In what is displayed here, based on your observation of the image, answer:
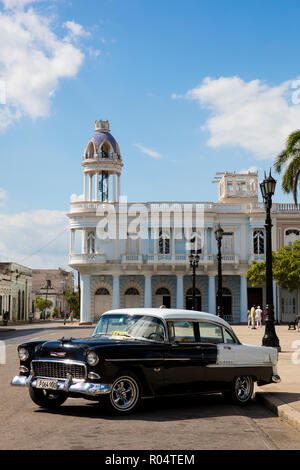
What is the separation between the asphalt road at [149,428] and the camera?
714 cm

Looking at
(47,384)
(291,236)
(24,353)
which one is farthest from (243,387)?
(291,236)

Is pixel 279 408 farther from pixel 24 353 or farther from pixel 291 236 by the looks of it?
pixel 291 236

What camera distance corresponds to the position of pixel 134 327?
9852 mm

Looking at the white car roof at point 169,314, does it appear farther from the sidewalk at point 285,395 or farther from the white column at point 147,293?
the white column at point 147,293

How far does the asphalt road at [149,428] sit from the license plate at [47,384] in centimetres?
40

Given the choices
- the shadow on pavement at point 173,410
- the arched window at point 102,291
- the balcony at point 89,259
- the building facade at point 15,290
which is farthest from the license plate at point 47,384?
the building facade at point 15,290

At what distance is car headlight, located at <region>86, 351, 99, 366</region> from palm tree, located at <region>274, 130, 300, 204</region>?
25.6 meters

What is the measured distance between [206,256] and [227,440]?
49.5 meters

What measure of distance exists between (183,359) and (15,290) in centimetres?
7257

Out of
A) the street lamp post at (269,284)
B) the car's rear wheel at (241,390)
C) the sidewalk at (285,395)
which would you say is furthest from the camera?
the street lamp post at (269,284)

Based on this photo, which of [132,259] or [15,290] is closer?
[132,259]

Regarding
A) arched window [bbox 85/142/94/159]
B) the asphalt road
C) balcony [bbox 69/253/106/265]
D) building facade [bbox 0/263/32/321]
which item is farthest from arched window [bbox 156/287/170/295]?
the asphalt road
